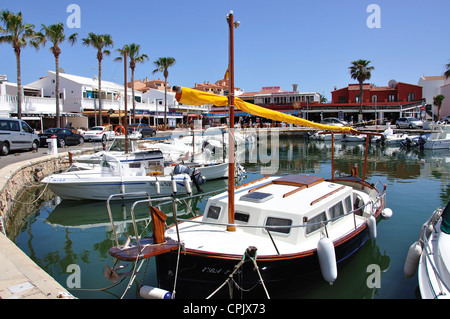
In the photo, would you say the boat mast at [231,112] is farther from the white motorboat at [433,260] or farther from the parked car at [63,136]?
the parked car at [63,136]

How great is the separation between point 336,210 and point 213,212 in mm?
3374

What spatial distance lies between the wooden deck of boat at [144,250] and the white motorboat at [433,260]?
4912mm

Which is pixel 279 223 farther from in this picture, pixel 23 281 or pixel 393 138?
pixel 393 138

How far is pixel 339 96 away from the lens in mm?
72062

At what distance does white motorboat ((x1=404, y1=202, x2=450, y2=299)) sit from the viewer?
255 inches

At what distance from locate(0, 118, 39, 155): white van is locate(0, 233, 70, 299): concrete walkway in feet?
60.1

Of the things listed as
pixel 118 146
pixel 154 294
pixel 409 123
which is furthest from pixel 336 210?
pixel 409 123

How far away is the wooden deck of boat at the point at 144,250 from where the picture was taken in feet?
20.6

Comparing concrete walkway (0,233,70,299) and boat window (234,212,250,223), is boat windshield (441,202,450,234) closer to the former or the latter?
boat window (234,212,250,223)

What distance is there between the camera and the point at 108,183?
17.0 meters

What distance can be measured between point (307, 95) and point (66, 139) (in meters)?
51.2

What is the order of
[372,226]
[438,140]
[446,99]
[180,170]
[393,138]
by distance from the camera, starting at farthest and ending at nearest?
[446,99], [393,138], [438,140], [180,170], [372,226]
